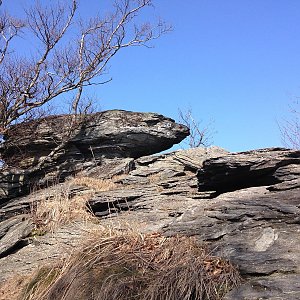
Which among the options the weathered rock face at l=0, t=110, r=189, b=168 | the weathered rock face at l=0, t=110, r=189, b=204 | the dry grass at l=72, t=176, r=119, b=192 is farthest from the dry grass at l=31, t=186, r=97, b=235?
the weathered rock face at l=0, t=110, r=189, b=168

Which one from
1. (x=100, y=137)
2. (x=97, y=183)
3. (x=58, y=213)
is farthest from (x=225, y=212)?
(x=100, y=137)

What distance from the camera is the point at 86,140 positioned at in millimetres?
13102

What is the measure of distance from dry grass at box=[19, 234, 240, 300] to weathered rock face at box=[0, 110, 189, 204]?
23.1 feet

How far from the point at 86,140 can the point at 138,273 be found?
852 cm

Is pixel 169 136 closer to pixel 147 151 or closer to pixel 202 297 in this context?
pixel 147 151

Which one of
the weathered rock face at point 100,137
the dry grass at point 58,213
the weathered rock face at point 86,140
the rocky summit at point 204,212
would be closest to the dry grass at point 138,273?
the rocky summit at point 204,212

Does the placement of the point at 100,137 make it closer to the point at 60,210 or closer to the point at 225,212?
the point at 60,210

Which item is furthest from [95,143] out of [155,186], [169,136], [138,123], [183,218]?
[183,218]

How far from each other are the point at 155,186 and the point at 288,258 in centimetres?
513

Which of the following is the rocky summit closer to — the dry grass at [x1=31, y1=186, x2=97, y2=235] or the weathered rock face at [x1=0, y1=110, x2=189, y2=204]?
the dry grass at [x1=31, y1=186, x2=97, y2=235]

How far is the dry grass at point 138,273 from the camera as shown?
449 cm

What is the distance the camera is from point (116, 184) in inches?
428

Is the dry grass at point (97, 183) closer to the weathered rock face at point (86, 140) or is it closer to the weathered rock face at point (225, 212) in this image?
the weathered rock face at point (225, 212)

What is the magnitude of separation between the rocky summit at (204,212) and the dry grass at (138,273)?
199 mm
